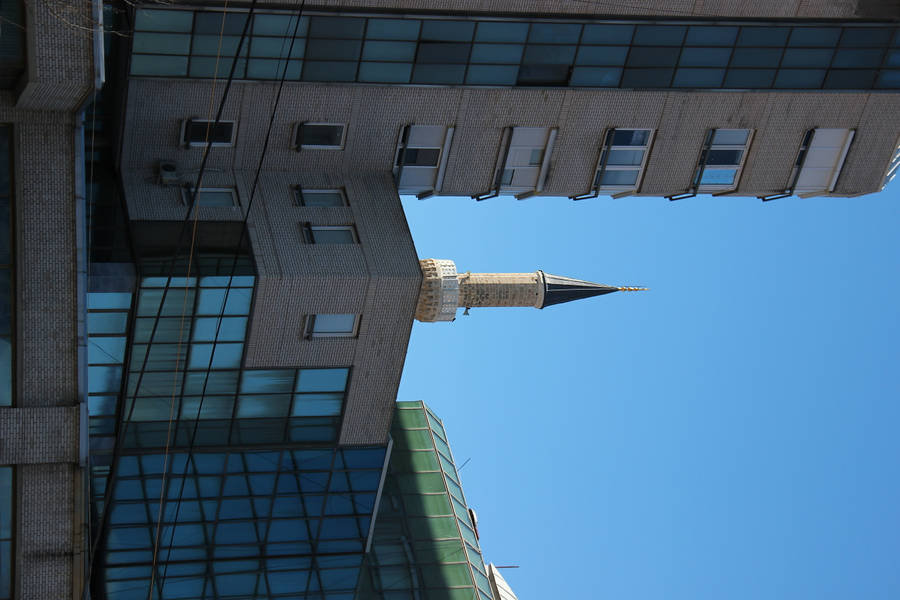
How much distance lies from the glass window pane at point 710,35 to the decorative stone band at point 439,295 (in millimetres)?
29444

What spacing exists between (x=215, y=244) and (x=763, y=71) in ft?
59.7

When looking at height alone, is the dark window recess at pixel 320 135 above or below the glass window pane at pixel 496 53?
below

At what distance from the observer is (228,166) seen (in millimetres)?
Result: 38469

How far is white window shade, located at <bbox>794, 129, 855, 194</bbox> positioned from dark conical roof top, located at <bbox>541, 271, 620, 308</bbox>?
121 feet

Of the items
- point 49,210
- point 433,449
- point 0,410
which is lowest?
point 0,410

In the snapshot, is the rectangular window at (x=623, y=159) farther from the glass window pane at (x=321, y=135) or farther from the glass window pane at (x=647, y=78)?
the glass window pane at (x=321, y=135)

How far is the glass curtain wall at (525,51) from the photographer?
35.8 meters

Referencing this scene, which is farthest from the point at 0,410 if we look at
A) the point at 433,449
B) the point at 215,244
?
the point at 433,449

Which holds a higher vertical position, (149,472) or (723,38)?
(723,38)

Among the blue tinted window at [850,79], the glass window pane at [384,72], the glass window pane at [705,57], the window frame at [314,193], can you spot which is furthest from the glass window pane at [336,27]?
the blue tinted window at [850,79]

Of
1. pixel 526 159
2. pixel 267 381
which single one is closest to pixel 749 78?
pixel 526 159

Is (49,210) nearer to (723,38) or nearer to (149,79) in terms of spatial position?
(149,79)

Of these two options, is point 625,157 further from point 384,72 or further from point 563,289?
point 563,289

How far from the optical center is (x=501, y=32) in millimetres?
38188
